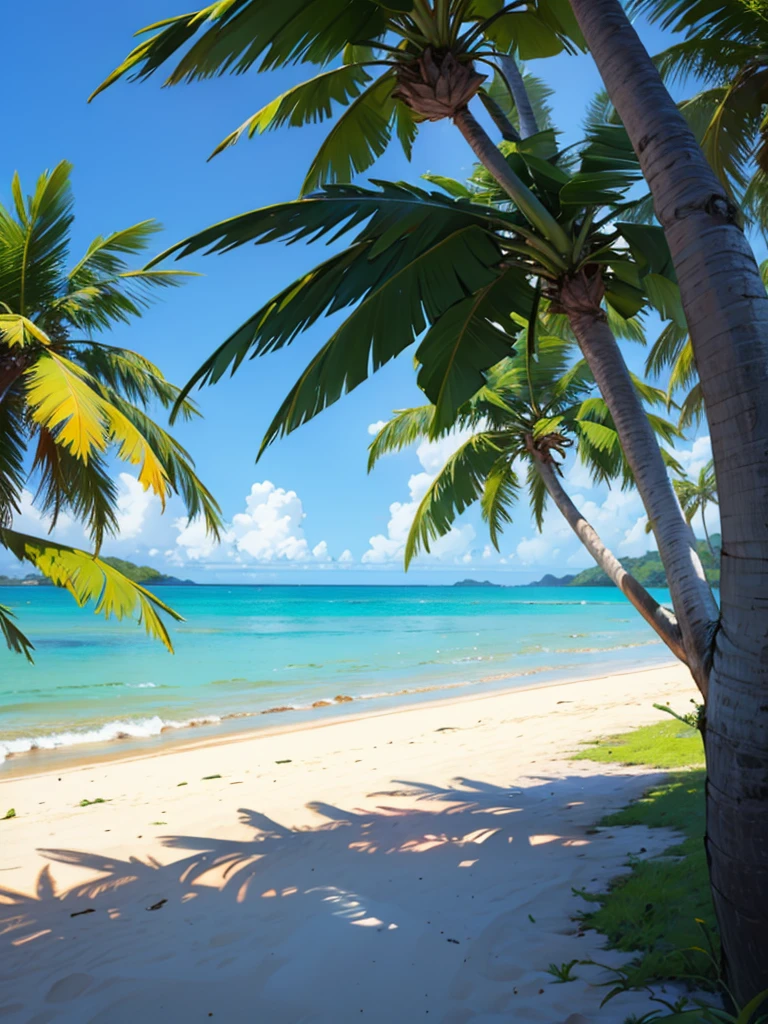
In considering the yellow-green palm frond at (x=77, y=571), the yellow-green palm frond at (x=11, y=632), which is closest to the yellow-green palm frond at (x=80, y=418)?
the yellow-green palm frond at (x=77, y=571)

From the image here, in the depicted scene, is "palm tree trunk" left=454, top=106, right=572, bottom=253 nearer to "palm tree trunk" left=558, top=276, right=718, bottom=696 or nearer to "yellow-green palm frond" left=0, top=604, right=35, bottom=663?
"palm tree trunk" left=558, top=276, right=718, bottom=696

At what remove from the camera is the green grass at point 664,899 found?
2.42 m

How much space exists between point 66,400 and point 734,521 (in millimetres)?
5067

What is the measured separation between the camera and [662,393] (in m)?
8.89

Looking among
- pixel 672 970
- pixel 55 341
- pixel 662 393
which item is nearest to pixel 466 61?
pixel 672 970

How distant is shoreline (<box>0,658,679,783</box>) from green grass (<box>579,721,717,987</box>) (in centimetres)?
707

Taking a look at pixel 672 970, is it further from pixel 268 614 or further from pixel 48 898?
pixel 268 614

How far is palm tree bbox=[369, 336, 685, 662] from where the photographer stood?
8.05 metres

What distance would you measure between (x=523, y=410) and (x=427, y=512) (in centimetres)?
191

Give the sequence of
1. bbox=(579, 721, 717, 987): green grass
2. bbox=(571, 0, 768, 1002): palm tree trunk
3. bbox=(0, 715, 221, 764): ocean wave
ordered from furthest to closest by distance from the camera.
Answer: bbox=(0, 715, 221, 764): ocean wave < bbox=(579, 721, 717, 987): green grass < bbox=(571, 0, 768, 1002): palm tree trunk

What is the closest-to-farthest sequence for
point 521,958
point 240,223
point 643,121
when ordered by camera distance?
point 643,121
point 521,958
point 240,223

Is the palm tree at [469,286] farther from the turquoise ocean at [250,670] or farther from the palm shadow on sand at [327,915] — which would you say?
the turquoise ocean at [250,670]

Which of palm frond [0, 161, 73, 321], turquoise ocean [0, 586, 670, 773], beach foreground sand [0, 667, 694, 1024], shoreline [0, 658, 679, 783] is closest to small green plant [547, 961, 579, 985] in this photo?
beach foreground sand [0, 667, 694, 1024]

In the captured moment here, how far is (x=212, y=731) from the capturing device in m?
11.5
